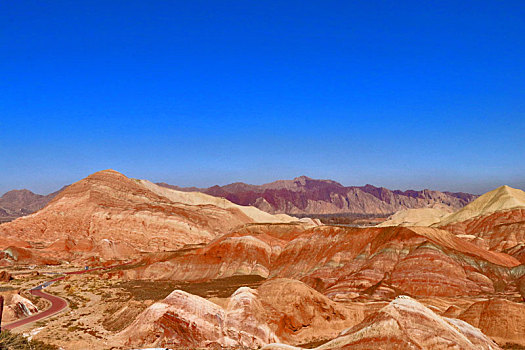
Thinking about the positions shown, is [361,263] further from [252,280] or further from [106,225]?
→ [106,225]

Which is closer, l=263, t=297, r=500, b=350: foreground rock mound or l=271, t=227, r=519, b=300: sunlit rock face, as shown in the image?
l=263, t=297, r=500, b=350: foreground rock mound

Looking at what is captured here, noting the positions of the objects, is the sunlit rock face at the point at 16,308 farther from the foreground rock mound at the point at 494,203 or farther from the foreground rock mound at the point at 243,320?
the foreground rock mound at the point at 494,203

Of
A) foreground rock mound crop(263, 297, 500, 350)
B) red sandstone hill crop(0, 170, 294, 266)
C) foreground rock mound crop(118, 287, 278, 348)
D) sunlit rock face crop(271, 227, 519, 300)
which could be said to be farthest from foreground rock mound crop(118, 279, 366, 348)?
red sandstone hill crop(0, 170, 294, 266)

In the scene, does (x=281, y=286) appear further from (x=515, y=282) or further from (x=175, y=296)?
(x=515, y=282)

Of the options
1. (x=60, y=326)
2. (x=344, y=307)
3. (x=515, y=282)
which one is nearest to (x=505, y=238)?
(x=515, y=282)

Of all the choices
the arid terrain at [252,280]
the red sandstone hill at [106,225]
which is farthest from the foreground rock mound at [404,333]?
the red sandstone hill at [106,225]

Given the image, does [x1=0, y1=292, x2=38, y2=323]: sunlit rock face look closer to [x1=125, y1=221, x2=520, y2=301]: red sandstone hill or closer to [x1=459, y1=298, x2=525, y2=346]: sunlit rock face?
[x1=125, y1=221, x2=520, y2=301]: red sandstone hill

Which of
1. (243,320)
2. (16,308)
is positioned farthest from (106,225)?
(243,320)

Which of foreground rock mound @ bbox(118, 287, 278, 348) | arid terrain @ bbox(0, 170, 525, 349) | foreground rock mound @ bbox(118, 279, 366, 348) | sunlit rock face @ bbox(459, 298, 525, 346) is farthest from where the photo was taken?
foreground rock mound @ bbox(118, 279, 366, 348)
